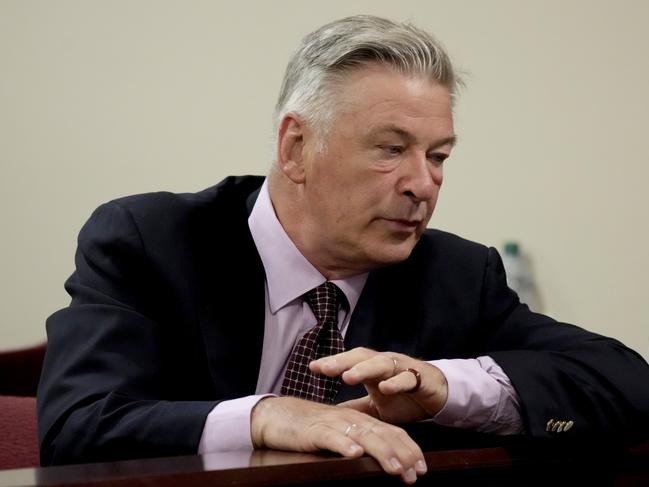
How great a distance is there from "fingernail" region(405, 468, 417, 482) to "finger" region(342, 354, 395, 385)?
0.71 ft

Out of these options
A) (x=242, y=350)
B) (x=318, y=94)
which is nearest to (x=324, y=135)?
(x=318, y=94)

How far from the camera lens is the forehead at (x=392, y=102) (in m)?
1.91

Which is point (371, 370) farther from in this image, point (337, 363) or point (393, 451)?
point (393, 451)

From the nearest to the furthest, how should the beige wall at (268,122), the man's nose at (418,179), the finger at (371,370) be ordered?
the finger at (371,370) < the man's nose at (418,179) < the beige wall at (268,122)

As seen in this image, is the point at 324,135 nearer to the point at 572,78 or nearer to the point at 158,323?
the point at 158,323

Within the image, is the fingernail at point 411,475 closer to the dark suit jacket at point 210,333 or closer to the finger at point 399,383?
the finger at point 399,383

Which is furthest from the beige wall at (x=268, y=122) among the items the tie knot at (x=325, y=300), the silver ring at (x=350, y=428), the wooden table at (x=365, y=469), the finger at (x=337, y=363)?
the silver ring at (x=350, y=428)

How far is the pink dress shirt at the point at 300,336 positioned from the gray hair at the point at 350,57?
23 cm

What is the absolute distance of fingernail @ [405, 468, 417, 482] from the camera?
1.25 m

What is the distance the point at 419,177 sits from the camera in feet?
6.20

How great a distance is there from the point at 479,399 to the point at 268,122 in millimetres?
2312

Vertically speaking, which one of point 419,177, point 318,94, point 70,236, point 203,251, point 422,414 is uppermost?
point 318,94

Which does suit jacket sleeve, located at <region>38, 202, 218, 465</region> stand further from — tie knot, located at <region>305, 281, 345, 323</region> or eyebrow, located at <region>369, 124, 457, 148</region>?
eyebrow, located at <region>369, 124, 457, 148</region>

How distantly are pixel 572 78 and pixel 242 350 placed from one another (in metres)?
2.23
